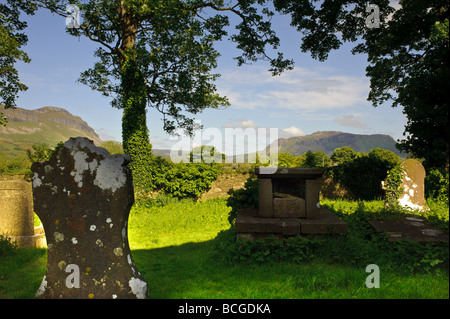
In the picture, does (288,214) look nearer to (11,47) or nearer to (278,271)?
(278,271)

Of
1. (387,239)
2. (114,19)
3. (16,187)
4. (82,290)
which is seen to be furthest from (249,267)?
(114,19)

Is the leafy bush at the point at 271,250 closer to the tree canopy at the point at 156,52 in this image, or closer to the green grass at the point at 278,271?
the green grass at the point at 278,271

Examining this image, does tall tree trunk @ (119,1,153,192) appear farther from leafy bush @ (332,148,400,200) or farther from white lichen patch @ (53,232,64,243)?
white lichen patch @ (53,232,64,243)

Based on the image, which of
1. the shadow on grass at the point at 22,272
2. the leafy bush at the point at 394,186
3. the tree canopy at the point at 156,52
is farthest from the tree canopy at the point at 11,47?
the leafy bush at the point at 394,186

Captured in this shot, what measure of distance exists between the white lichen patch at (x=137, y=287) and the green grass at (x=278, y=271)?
0.45m

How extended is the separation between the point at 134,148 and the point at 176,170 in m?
2.13

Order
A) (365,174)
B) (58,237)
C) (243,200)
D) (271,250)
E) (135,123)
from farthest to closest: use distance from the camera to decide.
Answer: (365,174) < (135,123) < (243,200) < (271,250) < (58,237)

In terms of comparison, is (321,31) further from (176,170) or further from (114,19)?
(114,19)

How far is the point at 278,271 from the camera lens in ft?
15.9

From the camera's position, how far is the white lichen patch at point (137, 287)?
3463 mm

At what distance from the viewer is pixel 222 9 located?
1455cm

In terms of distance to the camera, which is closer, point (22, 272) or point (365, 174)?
point (22, 272)

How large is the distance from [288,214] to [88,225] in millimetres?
3843

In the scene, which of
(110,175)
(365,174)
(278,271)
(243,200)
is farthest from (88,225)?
(365,174)
